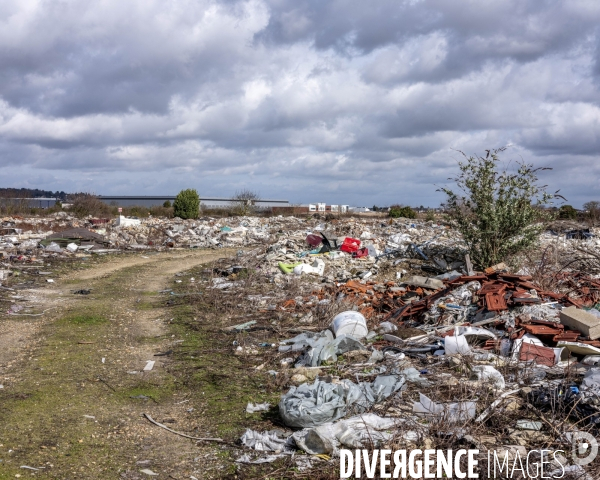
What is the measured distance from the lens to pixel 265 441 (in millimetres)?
4348

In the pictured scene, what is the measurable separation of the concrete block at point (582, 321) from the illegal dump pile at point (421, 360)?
1cm

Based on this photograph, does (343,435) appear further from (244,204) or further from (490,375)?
(244,204)

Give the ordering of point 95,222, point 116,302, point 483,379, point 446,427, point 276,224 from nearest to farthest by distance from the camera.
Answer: point 446,427 → point 483,379 → point 116,302 → point 95,222 → point 276,224

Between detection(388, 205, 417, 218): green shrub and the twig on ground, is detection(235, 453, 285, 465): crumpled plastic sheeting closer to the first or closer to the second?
the twig on ground

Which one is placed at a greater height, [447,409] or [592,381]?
[592,381]

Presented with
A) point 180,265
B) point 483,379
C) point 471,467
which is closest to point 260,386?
point 483,379

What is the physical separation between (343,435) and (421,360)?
210cm

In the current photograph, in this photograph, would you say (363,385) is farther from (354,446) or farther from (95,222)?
(95,222)

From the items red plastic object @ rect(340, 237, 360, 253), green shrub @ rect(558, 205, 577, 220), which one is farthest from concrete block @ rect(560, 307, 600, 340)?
green shrub @ rect(558, 205, 577, 220)

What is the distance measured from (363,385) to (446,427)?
1101 millimetres

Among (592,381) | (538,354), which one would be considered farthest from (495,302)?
(592,381)

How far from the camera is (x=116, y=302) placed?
33.3 ft

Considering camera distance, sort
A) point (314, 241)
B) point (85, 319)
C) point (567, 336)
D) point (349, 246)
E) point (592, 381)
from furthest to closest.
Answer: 1. point (314, 241)
2. point (349, 246)
3. point (85, 319)
4. point (567, 336)
5. point (592, 381)

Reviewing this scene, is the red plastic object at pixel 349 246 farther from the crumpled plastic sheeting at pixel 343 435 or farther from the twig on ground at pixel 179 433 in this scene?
the crumpled plastic sheeting at pixel 343 435
